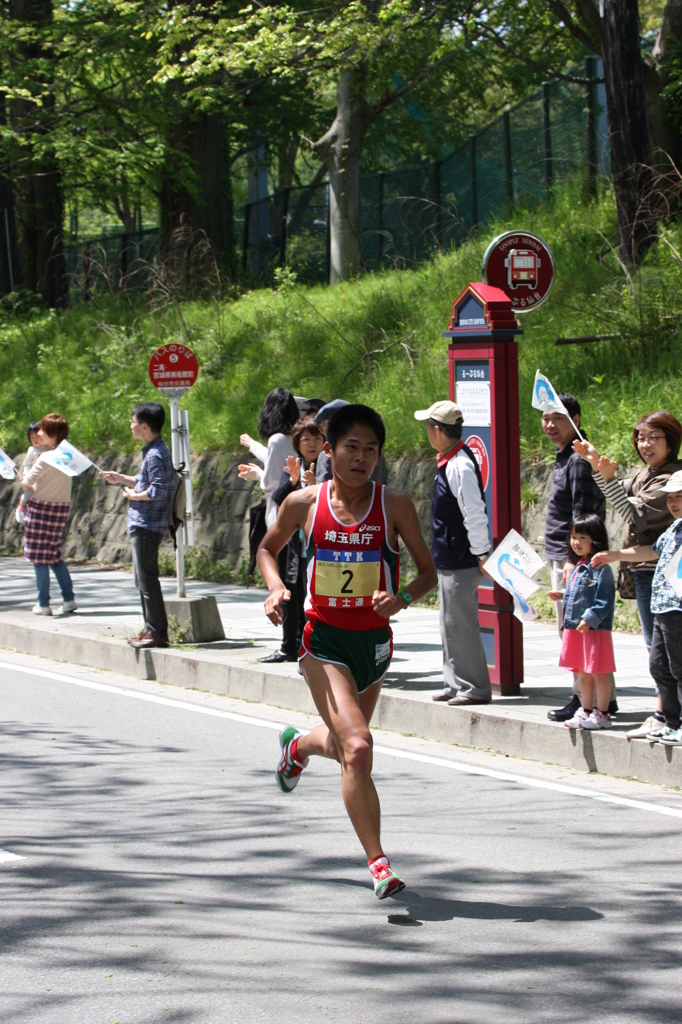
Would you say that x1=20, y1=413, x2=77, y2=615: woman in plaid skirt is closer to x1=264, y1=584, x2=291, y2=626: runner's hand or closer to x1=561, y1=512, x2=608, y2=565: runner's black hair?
x1=561, y1=512, x2=608, y2=565: runner's black hair

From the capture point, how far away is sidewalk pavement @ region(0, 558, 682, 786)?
750 centimetres

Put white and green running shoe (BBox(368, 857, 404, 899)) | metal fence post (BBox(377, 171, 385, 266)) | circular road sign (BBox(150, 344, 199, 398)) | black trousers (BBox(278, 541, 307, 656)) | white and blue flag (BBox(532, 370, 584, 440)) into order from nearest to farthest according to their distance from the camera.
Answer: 1. white and green running shoe (BBox(368, 857, 404, 899))
2. white and blue flag (BBox(532, 370, 584, 440))
3. black trousers (BBox(278, 541, 307, 656))
4. circular road sign (BBox(150, 344, 199, 398))
5. metal fence post (BBox(377, 171, 385, 266))

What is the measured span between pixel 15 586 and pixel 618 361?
300 inches

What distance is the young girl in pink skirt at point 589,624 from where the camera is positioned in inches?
292

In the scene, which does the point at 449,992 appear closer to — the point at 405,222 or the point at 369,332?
the point at 369,332

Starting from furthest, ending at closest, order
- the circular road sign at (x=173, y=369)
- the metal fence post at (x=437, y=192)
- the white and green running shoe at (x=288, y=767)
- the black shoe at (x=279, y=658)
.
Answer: the metal fence post at (x=437, y=192), the circular road sign at (x=173, y=369), the black shoe at (x=279, y=658), the white and green running shoe at (x=288, y=767)

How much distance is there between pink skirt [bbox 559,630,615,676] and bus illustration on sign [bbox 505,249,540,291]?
341cm

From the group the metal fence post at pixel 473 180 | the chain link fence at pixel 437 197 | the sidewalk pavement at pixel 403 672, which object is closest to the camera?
the sidewalk pavement at pixel 403 672

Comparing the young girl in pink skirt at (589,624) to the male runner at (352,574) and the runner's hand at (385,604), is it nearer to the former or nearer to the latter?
the male runner at (352,574)

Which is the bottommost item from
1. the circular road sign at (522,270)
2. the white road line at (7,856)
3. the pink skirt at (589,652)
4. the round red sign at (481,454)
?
the white road line at (7,856)

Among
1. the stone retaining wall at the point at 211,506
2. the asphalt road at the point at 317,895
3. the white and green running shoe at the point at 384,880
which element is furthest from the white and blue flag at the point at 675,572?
the stone retaining wall at the point at 211,506

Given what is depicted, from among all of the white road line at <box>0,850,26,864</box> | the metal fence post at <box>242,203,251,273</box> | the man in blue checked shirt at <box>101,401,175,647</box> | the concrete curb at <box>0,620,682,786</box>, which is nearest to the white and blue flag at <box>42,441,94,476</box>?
the concrete curb at <box>0,620,682,786</box>

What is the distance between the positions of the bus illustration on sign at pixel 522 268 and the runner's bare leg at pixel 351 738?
5171 millimetres

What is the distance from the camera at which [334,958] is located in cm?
455
